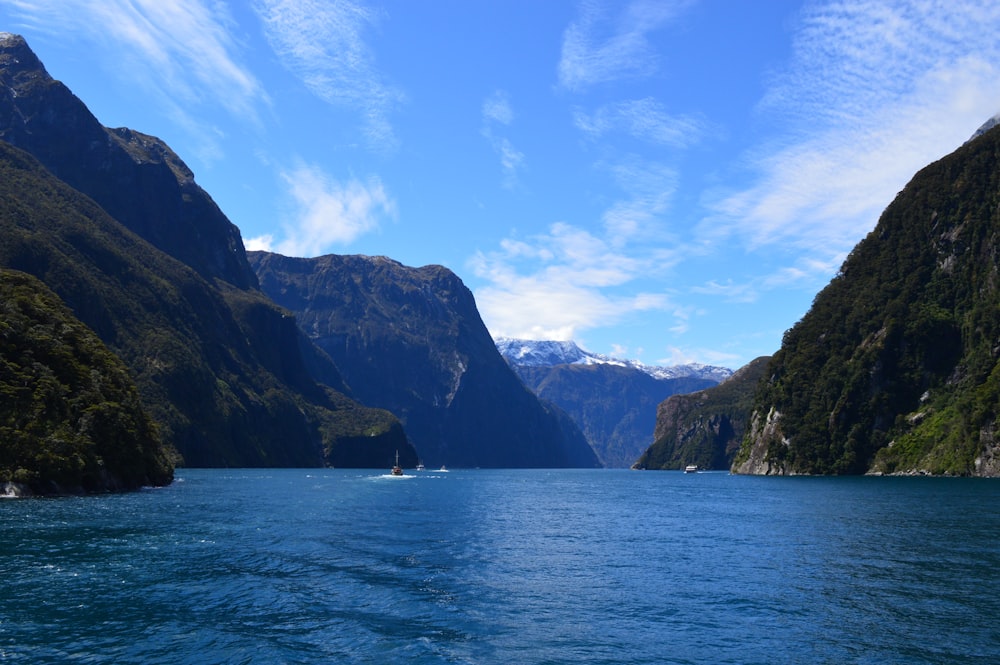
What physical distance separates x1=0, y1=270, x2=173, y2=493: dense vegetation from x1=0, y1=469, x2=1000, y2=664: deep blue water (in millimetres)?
15542

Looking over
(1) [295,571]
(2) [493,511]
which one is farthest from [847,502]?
(1) [295,571]

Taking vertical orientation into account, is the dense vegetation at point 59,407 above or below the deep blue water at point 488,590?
above

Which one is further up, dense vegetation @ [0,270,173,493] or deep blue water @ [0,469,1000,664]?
dense vegetation @ [0,270,173,493]

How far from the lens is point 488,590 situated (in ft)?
155

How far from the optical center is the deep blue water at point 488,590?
34.1 m

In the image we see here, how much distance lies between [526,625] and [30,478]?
89.6 meters

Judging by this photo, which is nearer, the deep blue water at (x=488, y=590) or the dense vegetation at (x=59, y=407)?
the deep blue water at (x=488, y=590)

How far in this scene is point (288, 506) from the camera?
108 meters

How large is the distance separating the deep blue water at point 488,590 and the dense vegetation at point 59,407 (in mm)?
15542

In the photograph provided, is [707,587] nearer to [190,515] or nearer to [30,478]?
[190,515]

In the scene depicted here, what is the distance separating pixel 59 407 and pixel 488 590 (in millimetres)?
90130

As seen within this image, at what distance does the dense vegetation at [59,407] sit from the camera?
10188 centimetres

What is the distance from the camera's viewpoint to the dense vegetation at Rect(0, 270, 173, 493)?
102 metres

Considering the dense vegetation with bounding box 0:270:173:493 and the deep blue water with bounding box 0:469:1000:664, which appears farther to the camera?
the dense vegetation with bounding box 0:270:173:493
